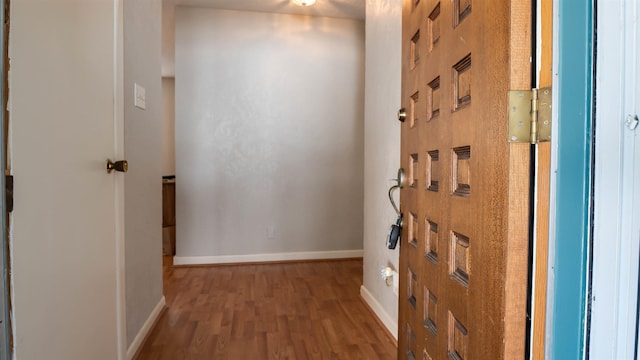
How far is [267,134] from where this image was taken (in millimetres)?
3607

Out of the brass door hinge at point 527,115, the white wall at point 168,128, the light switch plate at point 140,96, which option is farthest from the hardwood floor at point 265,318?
the white wall at point 168,128

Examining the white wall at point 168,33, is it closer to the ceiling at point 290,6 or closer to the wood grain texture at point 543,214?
the ceiling at point 290,6

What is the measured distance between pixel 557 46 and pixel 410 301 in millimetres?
808

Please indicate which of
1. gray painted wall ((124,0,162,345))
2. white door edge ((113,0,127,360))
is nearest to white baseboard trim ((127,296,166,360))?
gray painted wall ((124,0,162,345))

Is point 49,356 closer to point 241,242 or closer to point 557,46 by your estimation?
point 557,46

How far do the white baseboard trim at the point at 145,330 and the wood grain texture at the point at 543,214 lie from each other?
5.92 ft

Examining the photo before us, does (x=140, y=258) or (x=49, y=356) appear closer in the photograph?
(x=49, y=356)

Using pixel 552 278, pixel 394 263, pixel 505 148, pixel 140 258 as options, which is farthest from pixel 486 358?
pixel 140 258

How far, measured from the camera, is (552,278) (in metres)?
0.56

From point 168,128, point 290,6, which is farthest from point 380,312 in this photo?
point 168,128

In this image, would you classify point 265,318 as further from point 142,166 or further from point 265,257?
point 265,257

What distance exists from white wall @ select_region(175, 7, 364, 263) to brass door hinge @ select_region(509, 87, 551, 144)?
3.15 meters

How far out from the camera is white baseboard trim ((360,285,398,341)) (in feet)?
6.46

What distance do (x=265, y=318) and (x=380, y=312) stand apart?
74cm
